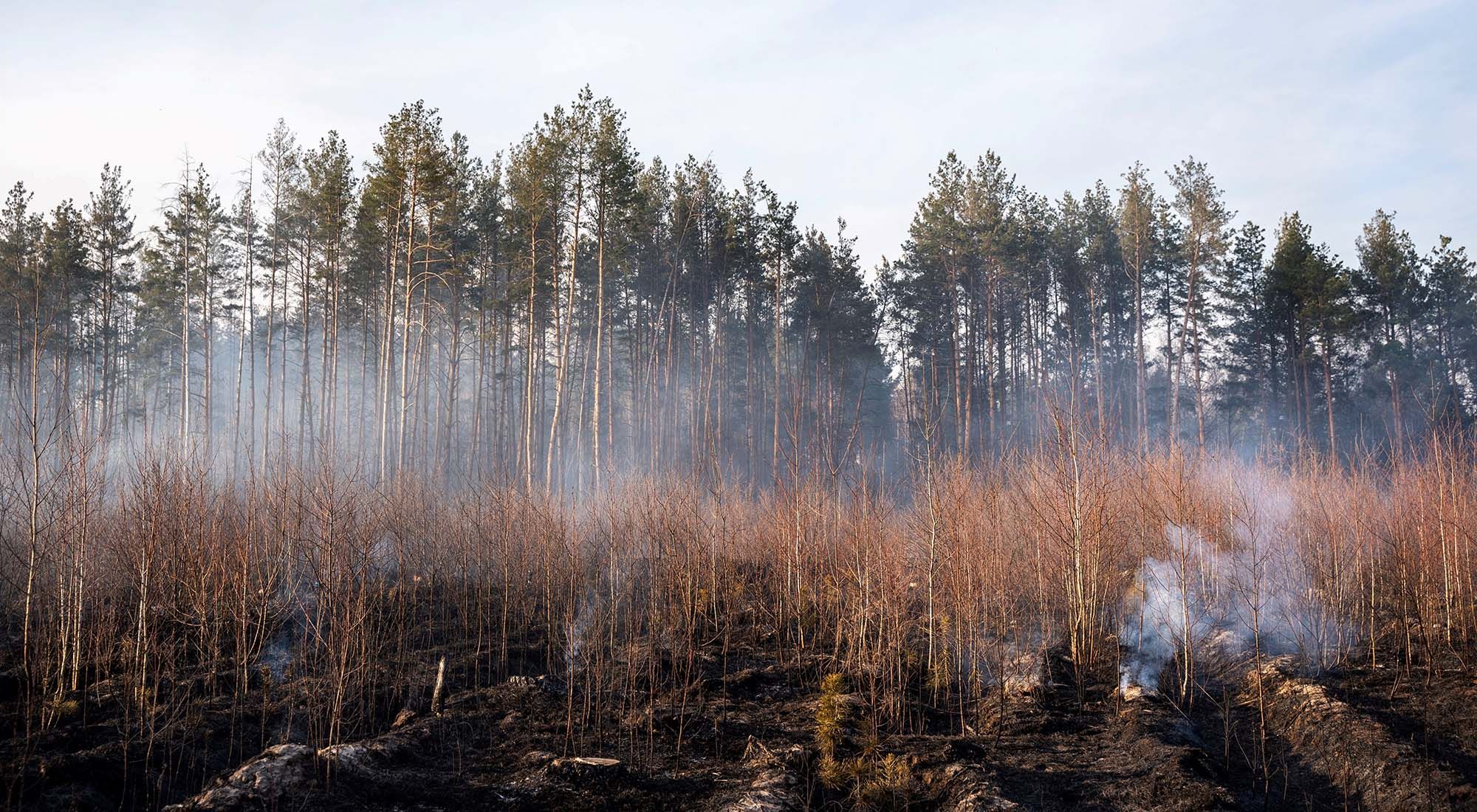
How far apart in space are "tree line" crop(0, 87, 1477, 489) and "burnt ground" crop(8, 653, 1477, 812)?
14509mm

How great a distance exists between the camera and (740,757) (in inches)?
295

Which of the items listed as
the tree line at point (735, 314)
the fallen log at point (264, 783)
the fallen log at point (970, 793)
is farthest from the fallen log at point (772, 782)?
the tree line at point (735, 314)

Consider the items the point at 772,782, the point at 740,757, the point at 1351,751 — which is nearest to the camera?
the point at 772,782

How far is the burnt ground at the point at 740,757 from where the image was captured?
6.01m

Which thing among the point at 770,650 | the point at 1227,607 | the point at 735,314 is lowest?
the point at 770,650

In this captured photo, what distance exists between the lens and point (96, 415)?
32.8m

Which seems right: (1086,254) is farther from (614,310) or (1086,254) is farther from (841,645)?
A: (841,645)

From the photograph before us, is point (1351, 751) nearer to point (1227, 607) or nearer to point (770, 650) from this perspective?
point (1227, 607)

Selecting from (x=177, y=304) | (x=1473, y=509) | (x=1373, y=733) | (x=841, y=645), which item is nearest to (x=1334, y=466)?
(x=1473, y=509)

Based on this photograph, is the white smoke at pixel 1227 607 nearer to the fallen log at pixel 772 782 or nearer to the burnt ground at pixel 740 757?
the burnt ground at pixel 740 757

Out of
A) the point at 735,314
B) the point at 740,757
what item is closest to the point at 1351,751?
the point at 740,757

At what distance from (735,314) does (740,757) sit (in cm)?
2611

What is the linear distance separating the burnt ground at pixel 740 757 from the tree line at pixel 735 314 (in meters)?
14.5

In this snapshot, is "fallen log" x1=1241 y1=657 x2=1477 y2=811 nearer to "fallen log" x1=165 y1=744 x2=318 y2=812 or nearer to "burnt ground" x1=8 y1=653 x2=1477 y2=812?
"burnt ground" x1=8 y1=653 x2=1477 y2=812
